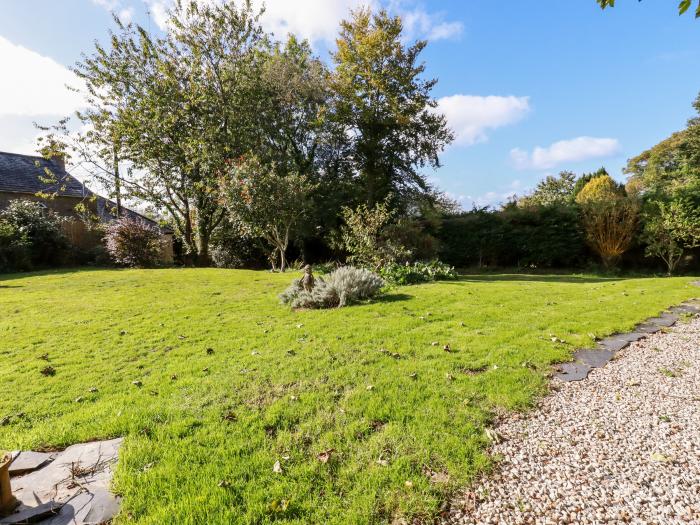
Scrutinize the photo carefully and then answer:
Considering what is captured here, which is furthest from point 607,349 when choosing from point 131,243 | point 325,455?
point 131,243

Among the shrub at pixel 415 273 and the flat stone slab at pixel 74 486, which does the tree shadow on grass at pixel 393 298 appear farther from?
the flat stone slab at pixel 74 486

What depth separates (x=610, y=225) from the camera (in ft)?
44.6

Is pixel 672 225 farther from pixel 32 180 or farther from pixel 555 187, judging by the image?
pixel 32 180

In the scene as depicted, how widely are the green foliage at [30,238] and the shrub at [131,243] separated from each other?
2139 millimetres

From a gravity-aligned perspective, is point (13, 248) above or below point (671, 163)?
below

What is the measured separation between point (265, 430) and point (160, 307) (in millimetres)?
5733

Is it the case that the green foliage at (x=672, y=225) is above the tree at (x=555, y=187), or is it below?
below

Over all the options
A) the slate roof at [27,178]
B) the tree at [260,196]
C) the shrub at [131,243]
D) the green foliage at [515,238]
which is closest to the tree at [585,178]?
the green foliage at [515,238]

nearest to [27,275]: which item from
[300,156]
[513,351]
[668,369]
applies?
[300,156]

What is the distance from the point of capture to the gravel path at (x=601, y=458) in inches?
80.2

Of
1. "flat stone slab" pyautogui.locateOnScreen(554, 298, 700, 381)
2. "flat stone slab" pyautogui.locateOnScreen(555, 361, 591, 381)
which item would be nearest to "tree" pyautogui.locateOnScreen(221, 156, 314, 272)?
"flat stone slab" pyautogui.locateOnScreen(554, 298, 700, 381)

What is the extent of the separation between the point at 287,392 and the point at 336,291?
12.9 ft

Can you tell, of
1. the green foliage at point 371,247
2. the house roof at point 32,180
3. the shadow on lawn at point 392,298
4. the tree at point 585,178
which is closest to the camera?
the shadow on lawn at point 392,298

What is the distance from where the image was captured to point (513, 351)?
173 inches
